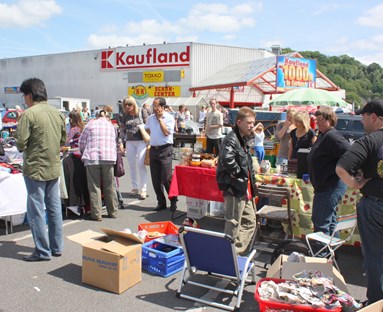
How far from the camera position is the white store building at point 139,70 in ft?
103

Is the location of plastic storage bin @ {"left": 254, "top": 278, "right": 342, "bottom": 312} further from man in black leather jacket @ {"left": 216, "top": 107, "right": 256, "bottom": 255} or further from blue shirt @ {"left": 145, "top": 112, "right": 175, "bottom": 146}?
blue shirt @ {"left": 145, "top": 112, "right": 175, "bottom": 146}

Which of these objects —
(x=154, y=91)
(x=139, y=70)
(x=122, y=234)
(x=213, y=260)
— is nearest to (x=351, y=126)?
(x=213, y=260)

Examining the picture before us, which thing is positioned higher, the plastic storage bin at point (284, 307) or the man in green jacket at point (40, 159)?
the man in green jacket at point (40, 159)

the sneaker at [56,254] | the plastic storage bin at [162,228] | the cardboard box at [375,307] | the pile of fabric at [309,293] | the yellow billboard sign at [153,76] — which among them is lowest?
the sneaker at [56,254]

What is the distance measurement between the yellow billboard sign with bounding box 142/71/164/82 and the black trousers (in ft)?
87.4

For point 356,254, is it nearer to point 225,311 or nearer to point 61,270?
point 225,311

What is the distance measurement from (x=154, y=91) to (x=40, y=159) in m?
29.2

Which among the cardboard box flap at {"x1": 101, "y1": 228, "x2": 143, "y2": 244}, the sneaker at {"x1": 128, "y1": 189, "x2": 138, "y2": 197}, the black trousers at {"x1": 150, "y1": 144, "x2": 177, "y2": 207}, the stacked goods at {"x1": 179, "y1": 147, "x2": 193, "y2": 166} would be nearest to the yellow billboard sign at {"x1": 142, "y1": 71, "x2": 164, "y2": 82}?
the sneaker at {"x1": 128, "y1": 189, "x2": 138, "y2": 197}

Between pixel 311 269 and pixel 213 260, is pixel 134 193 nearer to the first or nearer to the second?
pixel 213 260

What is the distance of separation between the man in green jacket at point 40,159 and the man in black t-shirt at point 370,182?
120 inches

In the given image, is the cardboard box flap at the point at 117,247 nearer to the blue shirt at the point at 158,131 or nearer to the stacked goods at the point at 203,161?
the stacked goods at the point at 203,161

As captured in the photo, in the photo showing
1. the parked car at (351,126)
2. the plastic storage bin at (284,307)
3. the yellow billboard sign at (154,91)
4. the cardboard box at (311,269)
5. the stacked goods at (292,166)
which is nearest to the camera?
the plastic storage bin at (284,307)

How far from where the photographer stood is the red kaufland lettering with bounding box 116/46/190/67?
102 feet

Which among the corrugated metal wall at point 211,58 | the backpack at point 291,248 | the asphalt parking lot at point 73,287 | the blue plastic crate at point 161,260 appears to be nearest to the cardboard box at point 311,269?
the asphalt parking lot at point 73,287
